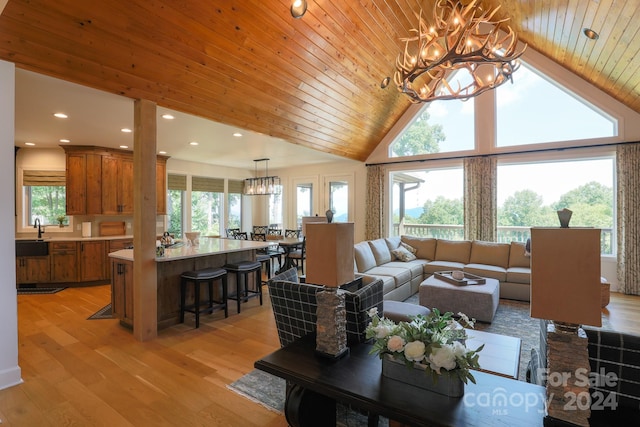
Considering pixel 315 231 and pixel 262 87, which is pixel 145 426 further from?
pixel 262 87

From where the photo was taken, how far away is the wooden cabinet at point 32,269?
5582 millimetres

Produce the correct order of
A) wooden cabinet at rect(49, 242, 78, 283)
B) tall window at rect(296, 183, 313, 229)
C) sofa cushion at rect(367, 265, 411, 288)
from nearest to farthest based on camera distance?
sofa cushion at rect(367, 265, 411, 288) → wooden cabinet at rect(49, 242, 78, 283) → tall window at rect(296, 183, 313, 229)

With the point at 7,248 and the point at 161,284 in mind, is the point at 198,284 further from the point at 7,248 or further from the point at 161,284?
the point at 7,248

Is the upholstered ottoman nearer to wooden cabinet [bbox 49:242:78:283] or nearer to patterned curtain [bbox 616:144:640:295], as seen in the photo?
patterned curtain [bbox 616:144:640:295]

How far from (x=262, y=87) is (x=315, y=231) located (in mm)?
3115

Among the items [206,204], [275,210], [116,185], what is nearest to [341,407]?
[116,185]

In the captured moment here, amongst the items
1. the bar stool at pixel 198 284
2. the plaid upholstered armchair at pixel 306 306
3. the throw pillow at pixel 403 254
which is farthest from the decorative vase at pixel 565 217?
the throw pillow at pixel 403 254

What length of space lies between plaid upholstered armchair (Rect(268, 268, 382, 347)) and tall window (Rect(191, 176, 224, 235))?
675cm

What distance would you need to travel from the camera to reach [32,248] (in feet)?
18.4

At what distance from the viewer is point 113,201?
633 cm

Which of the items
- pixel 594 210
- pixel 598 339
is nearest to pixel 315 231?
pixel 598 339

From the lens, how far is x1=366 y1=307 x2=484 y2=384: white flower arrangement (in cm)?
124

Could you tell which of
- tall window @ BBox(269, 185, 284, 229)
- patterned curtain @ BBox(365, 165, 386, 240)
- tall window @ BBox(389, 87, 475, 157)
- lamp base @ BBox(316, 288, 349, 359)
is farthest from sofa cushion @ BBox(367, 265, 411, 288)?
tall window @ BBox(269, 185, 284, 229)

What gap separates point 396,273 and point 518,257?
233 cm
